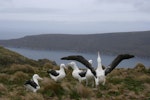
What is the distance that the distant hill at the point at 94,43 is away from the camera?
4609 inches

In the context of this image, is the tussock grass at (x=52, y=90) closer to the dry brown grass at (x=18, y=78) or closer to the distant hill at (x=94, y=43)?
the dry brown grass at (x=18, y=78)

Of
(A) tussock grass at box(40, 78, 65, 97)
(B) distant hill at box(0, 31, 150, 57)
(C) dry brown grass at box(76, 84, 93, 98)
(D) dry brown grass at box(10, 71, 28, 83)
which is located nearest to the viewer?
(C) dry brown grass at box(76, 84, 93, 98)

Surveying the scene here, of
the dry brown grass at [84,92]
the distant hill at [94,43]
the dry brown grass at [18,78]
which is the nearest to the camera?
the dry brown grass at [84,92]

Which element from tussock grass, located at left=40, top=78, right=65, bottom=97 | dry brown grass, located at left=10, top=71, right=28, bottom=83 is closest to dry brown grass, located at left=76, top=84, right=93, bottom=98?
tussock grass, located at left=40, top=78, right=65, bottom=97

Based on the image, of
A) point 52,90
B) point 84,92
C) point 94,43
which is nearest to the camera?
point 84,92

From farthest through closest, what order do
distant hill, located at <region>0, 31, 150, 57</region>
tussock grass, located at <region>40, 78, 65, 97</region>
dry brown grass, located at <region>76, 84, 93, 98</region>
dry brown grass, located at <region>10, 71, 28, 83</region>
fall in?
distant hill, located at <region>0, 31, 150, 57</region>
dry brown grass, located at <region>10, 71, 28, 83</region>
tussock grass, located at <region>40, 78, 65, 97</region>
dry brown grass, located at <region>76, 84, 93, 98</region>

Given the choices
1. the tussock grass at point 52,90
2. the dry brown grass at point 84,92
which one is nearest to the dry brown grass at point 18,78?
the tussock grass at point 52,90

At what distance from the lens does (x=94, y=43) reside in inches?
4877

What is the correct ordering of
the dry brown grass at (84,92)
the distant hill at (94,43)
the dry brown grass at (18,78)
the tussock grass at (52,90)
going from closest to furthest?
1. the dry brown grass at (84,92)
2. the tussock grass at (52,90)
3. the dry brown grass at (18,78)
4. the distant hill at (94,43)

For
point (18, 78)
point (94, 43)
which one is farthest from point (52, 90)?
point (94, 43)

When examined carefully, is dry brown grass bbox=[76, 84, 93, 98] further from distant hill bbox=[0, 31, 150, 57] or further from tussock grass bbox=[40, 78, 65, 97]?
distant hill bbox=[0, 31, 150, 57]

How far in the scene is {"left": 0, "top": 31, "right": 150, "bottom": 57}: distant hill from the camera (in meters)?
117

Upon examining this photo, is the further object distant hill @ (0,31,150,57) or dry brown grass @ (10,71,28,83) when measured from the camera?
distant hill @ (0,31,150,57)

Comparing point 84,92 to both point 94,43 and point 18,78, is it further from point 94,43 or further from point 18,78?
point 94,43
